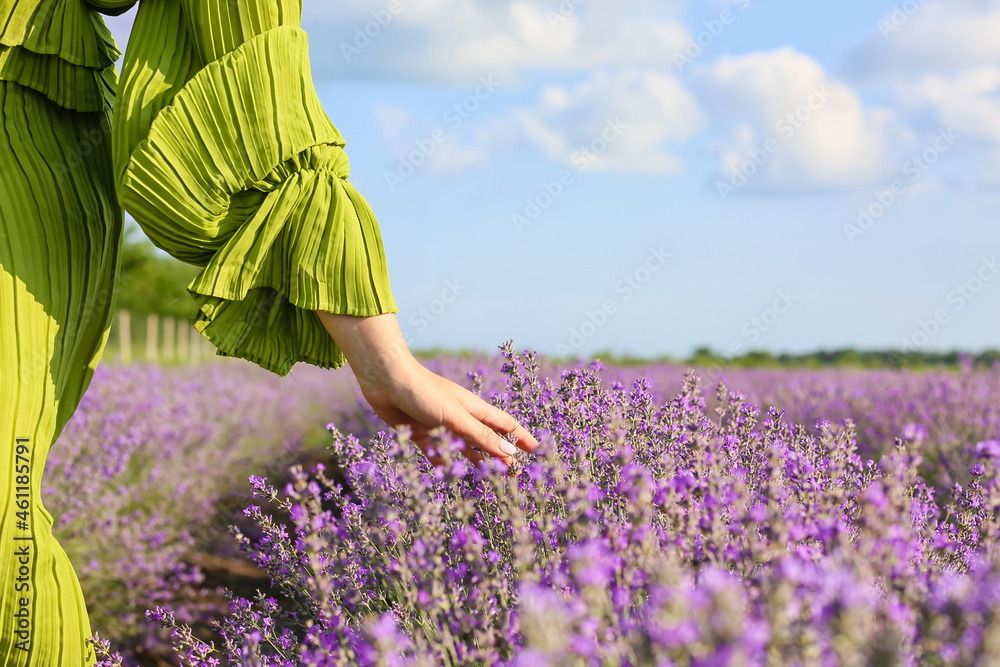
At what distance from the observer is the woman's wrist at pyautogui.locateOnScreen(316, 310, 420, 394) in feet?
4.31

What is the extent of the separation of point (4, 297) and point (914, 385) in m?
6.14

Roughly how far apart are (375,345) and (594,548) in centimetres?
64

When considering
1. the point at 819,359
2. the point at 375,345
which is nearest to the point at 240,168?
the point at 375,345

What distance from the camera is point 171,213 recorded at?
133 cm

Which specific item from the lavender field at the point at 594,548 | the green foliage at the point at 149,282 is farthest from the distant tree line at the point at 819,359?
the green foliage at the point at 149,282

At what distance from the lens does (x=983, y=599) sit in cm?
74

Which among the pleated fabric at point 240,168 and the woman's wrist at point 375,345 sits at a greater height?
the pleated fabric at point 240,168

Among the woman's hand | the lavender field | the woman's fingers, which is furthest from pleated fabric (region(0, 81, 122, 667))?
the woman's fingers

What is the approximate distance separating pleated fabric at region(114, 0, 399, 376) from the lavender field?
Answer: 0.33 meters

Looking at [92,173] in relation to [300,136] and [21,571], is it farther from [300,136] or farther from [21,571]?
[21,571]

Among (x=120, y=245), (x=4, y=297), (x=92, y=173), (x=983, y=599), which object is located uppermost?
(x=92, y=173)

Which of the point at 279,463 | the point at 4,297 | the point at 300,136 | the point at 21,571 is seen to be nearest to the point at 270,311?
the point at 300,136

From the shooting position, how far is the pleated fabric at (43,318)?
4.36 ft

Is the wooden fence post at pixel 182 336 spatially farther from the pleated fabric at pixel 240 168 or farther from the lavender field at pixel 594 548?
the pleated fabric at pixel 240 168
